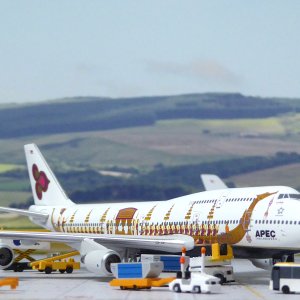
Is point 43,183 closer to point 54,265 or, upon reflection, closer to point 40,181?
point 40,181

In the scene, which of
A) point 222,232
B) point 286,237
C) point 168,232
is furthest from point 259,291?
point 168,232

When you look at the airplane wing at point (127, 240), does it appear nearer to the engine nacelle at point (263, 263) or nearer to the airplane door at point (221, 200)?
the airplane door at point (221, 200)

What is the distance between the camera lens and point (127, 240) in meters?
56.6

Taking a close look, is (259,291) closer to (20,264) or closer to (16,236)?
(16,236)

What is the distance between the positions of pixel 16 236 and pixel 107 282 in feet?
23.2

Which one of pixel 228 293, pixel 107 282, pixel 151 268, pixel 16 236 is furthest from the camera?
pixel 16 236

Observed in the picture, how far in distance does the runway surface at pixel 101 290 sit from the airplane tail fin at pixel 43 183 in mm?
16655

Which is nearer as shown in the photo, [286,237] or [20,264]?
[286,237]

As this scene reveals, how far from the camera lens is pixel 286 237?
169 feet

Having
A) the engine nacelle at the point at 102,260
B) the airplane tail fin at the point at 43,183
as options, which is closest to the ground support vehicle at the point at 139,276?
the engine nacelle at the point at 102,260

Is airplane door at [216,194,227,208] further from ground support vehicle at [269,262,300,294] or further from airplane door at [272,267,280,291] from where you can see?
ground support vehicle at [269,262,300,294]

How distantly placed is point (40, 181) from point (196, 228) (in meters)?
23.9

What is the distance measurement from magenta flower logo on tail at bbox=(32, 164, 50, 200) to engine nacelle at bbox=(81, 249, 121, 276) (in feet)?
75.3

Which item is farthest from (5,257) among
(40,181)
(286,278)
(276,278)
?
(286,278)
